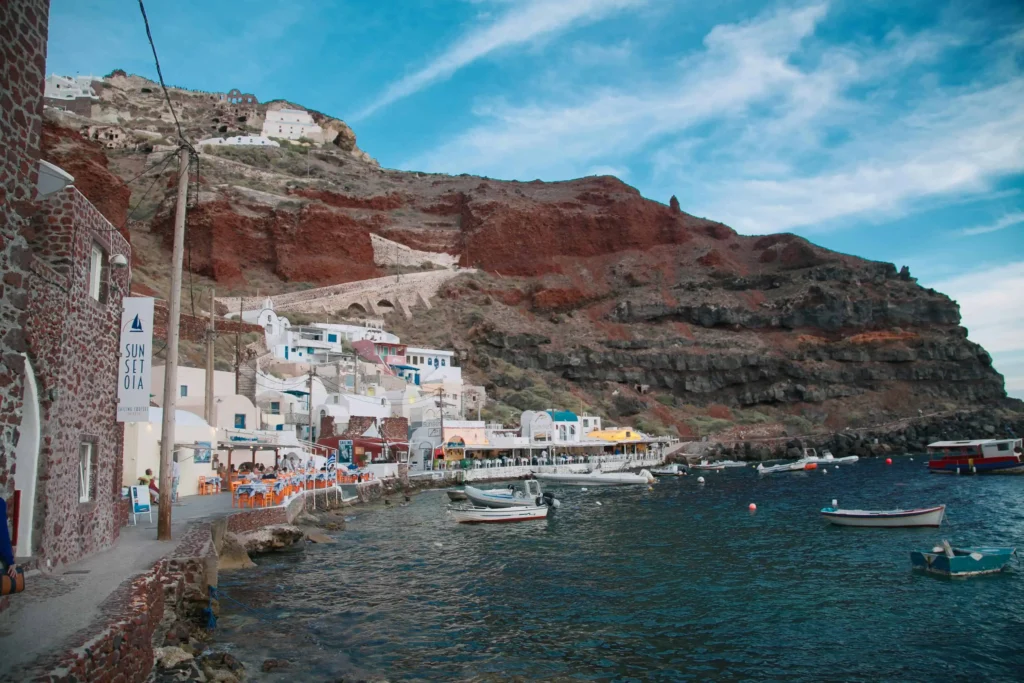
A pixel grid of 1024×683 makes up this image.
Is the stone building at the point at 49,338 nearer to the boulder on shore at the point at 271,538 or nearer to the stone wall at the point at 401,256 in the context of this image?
the boulder on shore at the point at 271,538

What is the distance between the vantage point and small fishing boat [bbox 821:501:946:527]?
1047 inches

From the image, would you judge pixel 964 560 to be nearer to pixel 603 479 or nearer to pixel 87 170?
pixel 603 479

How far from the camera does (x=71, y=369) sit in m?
11.4

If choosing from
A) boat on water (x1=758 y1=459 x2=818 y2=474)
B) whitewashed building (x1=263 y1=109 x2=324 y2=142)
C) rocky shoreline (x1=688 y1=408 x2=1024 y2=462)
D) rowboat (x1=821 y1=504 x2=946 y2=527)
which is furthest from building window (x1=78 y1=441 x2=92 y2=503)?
whitewashed building (x1=263 y1=109 x2=324 y2=142)

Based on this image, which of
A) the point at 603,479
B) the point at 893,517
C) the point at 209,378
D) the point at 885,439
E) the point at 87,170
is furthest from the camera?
the point at 885,439

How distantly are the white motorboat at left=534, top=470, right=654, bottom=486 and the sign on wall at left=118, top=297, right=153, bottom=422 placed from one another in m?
41.3

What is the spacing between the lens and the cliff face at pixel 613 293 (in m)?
84.1

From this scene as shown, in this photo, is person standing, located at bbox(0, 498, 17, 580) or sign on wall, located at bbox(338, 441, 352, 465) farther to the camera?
sign on wall, located at bbox(338, 441, 352, 465)

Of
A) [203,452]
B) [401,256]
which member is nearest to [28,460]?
[203,452]

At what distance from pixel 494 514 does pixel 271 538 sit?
11952 millimetres

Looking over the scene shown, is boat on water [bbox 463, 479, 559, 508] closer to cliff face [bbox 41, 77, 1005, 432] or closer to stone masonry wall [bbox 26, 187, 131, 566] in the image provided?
stone masonry wall [bbox 26, 187, 131, 566]

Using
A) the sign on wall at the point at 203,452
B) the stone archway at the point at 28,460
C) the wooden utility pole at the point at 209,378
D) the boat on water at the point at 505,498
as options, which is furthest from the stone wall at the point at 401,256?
the stone archway at the point at 28,460

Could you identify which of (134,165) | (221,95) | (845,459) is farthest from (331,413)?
(221,95)

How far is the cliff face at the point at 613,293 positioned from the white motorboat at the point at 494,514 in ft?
134
